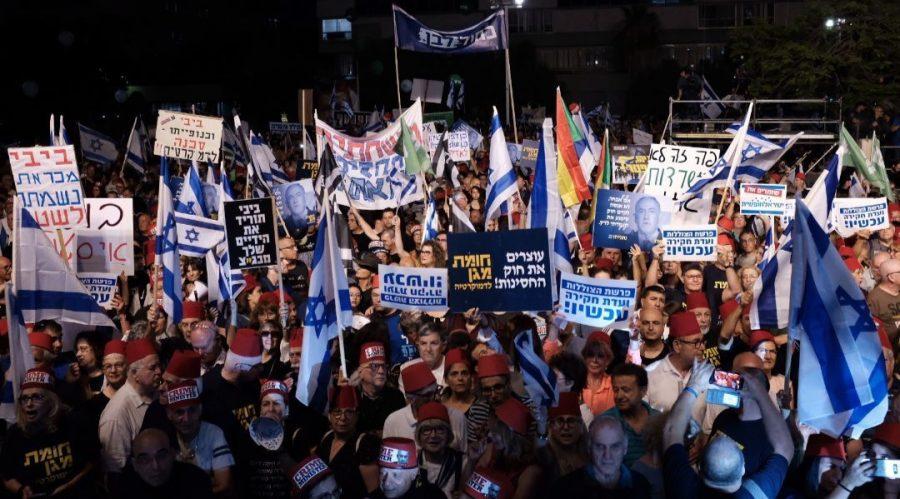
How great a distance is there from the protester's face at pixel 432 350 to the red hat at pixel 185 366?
1.66m

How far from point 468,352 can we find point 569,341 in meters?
0.95

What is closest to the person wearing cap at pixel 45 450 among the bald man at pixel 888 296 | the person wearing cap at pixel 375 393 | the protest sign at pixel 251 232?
the person wearing cap at pixel 375 393

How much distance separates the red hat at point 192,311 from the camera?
10.7m

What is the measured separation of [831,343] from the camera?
696cm

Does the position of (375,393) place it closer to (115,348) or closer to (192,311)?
(115,348)

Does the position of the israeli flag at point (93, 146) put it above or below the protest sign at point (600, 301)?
above

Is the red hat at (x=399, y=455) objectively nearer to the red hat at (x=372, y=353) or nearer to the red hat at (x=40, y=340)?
the red hat at (x=372, y=353)

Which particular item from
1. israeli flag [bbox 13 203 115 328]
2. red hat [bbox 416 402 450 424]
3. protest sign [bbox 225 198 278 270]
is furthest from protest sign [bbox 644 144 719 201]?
red hat [bbox 416 402 450 424]

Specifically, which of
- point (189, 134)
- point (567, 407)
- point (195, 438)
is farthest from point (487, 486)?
point (189, 134)

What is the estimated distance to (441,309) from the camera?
10188mm

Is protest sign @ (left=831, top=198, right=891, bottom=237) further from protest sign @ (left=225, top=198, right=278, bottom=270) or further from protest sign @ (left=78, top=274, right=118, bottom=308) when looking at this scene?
protest sign @ (left=78, top=274, right=118, bottom=308)

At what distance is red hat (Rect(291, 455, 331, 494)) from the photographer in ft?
20.2

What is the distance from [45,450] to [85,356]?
251 cm

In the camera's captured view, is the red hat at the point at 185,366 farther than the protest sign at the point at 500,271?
No
